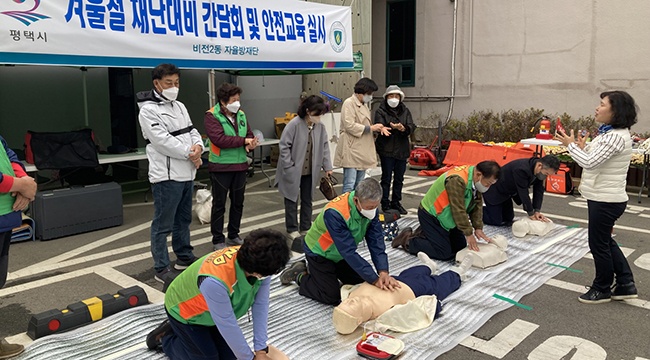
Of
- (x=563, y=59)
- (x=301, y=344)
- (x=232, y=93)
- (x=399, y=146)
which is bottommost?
(x=301, y=344)

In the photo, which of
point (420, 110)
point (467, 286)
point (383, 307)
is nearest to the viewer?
point (383, 307)

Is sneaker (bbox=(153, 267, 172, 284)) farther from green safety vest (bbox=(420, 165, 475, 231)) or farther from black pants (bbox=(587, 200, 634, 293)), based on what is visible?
black pants (bbox=(587, 200, 634, 293))

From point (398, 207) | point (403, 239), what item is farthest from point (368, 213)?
point (398, 207)

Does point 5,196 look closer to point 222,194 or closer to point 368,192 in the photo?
point 368,192

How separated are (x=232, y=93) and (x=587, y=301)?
11.9 ft

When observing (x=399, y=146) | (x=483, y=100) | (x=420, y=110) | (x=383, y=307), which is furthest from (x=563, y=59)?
(x=383, y=307)

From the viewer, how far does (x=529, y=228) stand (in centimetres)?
618

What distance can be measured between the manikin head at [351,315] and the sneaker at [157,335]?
1.10m

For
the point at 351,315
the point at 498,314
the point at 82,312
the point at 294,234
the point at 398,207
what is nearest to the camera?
the point at 351,315

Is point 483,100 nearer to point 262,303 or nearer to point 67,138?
point 67,138

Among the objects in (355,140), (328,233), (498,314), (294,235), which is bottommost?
(498,314)

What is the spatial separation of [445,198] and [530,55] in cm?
788

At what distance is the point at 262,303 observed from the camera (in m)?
2.92

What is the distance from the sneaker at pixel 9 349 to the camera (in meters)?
3.34
